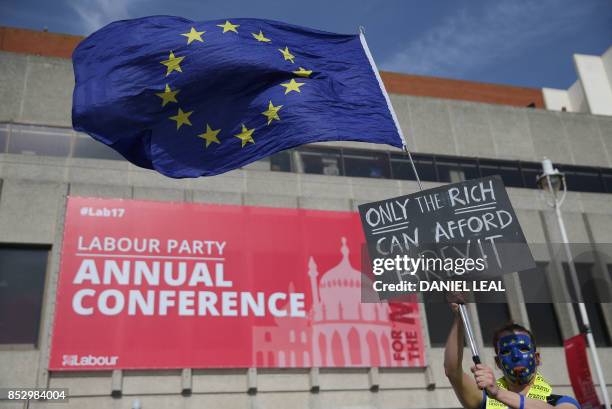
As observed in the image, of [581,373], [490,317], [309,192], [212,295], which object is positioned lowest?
[581,373]

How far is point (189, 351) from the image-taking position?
66.3ft

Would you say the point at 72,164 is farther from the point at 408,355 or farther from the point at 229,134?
the point at 229,134

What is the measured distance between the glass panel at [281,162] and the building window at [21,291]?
8.76 m

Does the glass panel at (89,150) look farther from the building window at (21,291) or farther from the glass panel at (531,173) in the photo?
the glass panel at (531,173)

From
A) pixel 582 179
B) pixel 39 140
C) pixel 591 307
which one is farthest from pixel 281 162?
pixel 582 179

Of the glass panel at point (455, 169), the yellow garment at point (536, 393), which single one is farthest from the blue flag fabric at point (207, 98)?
the glass panel at point (455, 169)

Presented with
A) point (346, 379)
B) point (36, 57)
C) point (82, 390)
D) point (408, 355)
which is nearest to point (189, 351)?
point (82, 390)

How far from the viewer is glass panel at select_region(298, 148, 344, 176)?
84.2ft

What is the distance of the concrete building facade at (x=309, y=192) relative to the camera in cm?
1991

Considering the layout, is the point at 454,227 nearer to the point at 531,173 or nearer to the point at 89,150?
the point at 89,150

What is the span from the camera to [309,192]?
24688 millimetres

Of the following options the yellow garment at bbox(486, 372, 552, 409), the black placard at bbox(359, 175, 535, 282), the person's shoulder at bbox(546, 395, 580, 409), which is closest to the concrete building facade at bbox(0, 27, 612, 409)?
the black placard at bbox(359, 175, 535, 282)

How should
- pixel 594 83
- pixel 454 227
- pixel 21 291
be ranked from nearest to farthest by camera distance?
pixel 454 227
pixel 21 291
pixel 594 83

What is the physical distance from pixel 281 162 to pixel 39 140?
8.86 m
